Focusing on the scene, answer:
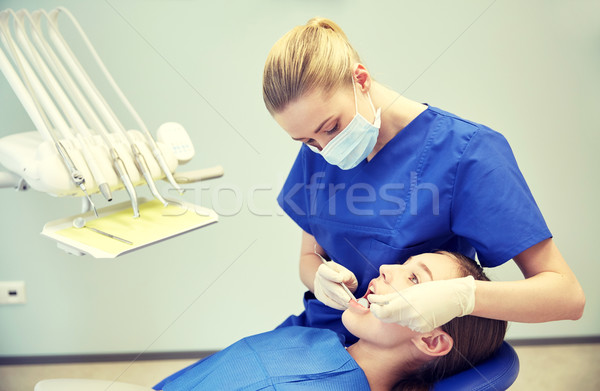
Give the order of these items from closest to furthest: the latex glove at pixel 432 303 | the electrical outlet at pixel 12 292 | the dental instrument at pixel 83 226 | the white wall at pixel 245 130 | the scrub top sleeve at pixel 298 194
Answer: the latex glove at pixel 432 303 < the dental instrument at pixel 83 226 < the scrub top sleeve at pixel 298 194 < the white wall at pixel 245 130 < the electrical outlet at pixel 12 292

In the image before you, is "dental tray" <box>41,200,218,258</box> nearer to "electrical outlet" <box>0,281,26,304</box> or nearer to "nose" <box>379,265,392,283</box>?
"nose" <box>379,265,392,283</box>

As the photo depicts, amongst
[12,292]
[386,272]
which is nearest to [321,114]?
[386,272]

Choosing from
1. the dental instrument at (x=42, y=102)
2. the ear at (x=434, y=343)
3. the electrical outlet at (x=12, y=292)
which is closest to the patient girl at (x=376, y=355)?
the ear at (x=434, y=343)

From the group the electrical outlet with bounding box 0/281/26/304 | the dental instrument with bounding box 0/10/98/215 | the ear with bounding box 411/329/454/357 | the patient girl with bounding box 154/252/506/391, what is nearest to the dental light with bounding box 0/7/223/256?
the dental instrument with bounding box 0/10/98/215

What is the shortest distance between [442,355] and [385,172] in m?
0.44

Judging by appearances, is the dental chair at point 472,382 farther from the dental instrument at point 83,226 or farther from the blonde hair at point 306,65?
the blonde hair at point 306,65

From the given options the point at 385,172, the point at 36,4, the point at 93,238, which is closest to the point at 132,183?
the point at 93,238

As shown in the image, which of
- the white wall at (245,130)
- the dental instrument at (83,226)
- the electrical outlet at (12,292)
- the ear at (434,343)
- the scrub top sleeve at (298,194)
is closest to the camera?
the ear at (434,343)

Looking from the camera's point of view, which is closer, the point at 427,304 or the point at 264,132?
the point at 427,304

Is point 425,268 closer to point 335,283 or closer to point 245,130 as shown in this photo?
point 335,283

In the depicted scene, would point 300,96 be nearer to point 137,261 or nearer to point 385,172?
point 385,172

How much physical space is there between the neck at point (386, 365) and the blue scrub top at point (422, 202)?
0.15 m

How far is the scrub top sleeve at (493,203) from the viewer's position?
1.02 m

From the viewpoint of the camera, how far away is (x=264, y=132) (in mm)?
1891
